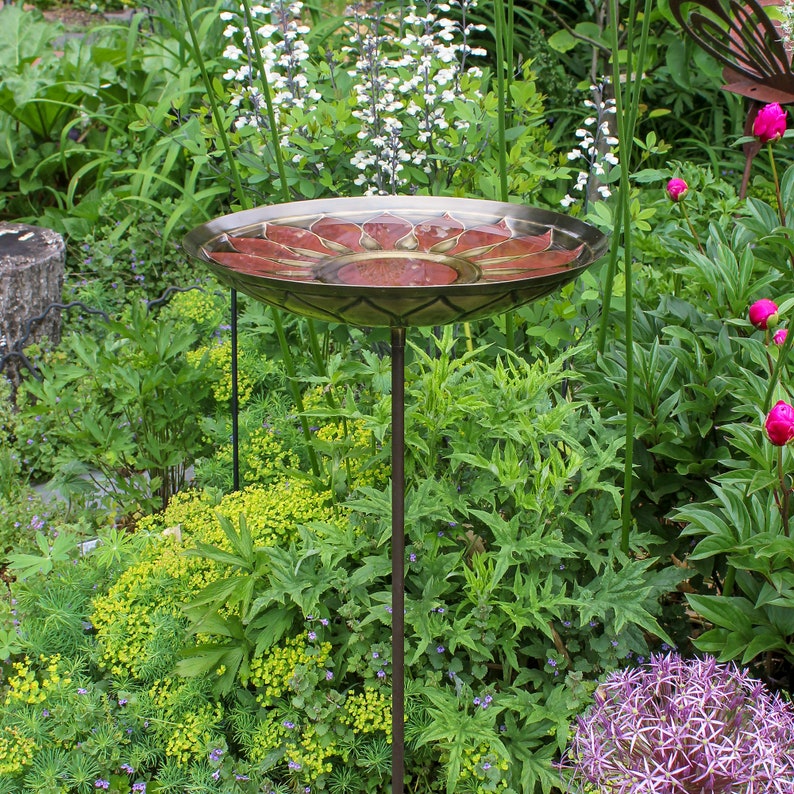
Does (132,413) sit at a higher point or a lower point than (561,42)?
lower

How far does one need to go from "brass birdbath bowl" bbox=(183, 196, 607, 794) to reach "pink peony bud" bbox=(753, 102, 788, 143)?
31.4 inches

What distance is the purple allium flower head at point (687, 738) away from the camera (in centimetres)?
146

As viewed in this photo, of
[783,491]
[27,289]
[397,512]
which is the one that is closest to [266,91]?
[397,512]

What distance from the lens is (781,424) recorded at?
142 cm

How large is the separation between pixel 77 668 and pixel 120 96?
406 cm

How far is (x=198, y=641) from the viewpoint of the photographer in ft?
6.61

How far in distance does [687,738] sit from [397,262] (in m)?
0.97

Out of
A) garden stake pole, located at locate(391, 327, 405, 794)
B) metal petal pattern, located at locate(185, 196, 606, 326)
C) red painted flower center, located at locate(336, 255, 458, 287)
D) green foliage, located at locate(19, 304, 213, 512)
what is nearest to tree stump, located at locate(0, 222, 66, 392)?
green foliage, located at locate(19, 304, 213, 512)

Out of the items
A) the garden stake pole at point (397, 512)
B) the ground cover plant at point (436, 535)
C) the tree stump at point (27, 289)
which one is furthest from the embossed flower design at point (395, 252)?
the tree stump at point (27, 289)

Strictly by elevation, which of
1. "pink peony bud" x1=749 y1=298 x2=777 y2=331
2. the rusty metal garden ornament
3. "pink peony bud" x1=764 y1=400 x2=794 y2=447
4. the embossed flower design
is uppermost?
the rusty metal garden ornament

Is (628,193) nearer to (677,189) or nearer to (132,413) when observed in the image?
(677,189)

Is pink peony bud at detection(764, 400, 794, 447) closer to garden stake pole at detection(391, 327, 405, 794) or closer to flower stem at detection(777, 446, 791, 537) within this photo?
flower stem at detection(777, 446, 791, 537)

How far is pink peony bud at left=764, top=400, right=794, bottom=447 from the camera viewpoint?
142cm

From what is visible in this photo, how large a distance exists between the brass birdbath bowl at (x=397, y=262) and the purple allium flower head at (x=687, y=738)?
37 cm
